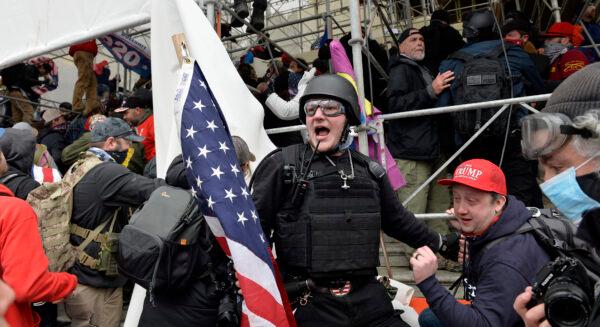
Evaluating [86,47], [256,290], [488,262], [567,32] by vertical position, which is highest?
[86,47]

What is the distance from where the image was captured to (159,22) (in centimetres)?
373

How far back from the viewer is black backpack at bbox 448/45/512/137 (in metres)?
3.75

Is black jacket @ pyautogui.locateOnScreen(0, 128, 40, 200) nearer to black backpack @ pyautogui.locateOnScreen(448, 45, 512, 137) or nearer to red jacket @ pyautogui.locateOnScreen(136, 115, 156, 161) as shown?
red jacket @ pyautogui.locateOnScreen(136, 115, 156, 161)

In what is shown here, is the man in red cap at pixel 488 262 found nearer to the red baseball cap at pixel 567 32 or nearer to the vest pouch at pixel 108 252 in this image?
the vest pouch at pixel 108 252

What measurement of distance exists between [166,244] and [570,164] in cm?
203

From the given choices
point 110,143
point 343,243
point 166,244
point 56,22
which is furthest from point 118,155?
point 343,243

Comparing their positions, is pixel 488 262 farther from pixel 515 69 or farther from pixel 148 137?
pixel 148 137

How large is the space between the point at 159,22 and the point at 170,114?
85 cm

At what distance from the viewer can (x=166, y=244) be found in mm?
2412

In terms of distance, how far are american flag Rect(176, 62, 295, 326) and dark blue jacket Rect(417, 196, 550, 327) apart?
0.78 meters

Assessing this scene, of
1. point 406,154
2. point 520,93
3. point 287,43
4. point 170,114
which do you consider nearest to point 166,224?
point 170,114

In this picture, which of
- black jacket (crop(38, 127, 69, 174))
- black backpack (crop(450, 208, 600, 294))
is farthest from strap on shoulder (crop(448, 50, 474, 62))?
black jacket (crop(38, 127, 69, 174))

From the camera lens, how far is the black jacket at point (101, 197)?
3105 millimetres

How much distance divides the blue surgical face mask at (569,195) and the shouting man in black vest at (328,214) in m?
1.05
